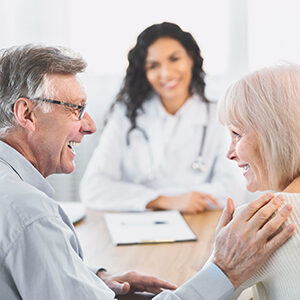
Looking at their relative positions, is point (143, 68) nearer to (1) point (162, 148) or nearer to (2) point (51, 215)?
(1) point (162, 148)

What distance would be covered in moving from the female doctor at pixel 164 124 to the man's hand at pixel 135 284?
3.66 ft

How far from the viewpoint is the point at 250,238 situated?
122 cm

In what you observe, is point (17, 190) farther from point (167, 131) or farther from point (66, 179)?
point (66, 179)

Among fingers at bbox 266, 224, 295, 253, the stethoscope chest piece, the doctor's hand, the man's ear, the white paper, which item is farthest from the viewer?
the stethoscope chest piece

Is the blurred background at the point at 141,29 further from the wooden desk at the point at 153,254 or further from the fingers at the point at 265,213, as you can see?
the fingers at the point at 265,213

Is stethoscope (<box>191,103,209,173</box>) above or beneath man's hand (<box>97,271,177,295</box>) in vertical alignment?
beneath

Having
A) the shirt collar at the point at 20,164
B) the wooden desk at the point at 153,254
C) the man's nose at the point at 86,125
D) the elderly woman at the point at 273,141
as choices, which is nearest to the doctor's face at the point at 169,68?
the wooden desk at the point at 153,254

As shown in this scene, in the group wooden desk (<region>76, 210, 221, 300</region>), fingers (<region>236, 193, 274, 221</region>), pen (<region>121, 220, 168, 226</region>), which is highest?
fingers (<region>236, 193, 274, 221</region>)

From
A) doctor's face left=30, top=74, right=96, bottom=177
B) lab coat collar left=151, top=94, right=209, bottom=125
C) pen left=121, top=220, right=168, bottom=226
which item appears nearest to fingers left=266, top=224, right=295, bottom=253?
doctor's face left=30, top=74, right=96, bottom=177

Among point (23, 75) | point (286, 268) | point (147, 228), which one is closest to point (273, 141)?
point (286, 268)

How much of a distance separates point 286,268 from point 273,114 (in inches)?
13.9

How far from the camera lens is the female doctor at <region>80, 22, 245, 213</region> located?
2.64 m

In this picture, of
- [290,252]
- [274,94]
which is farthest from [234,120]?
[290,252]

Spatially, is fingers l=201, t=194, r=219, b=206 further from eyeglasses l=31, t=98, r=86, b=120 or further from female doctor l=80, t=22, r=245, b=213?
eyeglasses l=31, t=98, r=86, b=120
